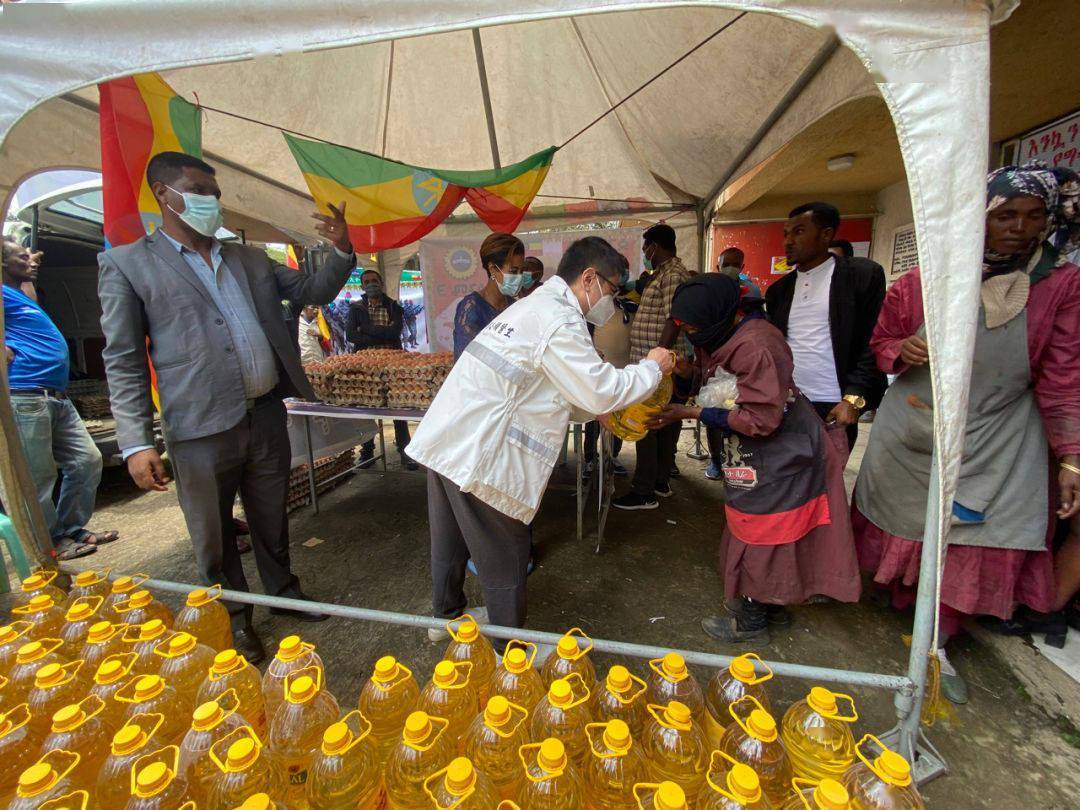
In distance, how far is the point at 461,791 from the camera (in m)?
0.84

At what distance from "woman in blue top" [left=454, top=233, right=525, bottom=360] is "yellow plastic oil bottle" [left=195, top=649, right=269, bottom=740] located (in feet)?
7.41

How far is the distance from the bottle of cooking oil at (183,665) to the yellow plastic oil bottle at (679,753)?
1.26 meters

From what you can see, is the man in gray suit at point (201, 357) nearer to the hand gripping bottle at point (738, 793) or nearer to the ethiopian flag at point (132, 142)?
the ethiopian flag at point (132, 142)

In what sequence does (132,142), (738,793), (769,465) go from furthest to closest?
(132,142)
(769,465)
(738,793)

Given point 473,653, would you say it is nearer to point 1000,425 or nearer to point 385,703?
point 385,703

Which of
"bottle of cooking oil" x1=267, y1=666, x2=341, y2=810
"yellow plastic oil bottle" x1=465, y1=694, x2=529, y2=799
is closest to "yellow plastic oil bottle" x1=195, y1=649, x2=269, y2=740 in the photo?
"bottle of cooking oil" x1=267, y1=666, x2=341, y2=810

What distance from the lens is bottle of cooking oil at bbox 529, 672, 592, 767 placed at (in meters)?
1.06

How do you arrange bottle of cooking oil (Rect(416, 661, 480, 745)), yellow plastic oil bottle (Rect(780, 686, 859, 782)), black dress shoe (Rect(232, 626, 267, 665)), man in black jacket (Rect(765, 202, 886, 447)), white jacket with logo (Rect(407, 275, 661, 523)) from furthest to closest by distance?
man in black jacket (Rect(765, 202, 886, 447)) < black dress shoe (Rect(232, 626, 267, 665)) < white jacket with logo (Rect(407, 275, 661, 523)) < bottle of cooking oil (Rect(416, 661, 480, 745)) < yellow plastic oil bottle (Rect(780, 686, 859, 782))

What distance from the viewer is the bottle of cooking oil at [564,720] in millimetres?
1062

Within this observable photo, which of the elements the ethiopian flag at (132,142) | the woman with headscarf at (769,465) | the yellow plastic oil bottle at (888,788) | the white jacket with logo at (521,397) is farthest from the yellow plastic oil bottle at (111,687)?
the ethiopian flag at (132,142)

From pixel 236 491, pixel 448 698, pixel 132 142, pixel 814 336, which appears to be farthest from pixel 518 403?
pixel 132 142

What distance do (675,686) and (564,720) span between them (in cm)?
33

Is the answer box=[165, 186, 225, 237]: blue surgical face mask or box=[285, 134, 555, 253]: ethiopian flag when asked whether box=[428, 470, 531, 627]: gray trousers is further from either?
box=[285, 134, 555, 253]: ethiopian flag

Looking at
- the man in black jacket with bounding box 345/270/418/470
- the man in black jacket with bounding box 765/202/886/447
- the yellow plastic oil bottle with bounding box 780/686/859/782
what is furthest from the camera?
the man in black jacket with bounding box 345/270/418/470
